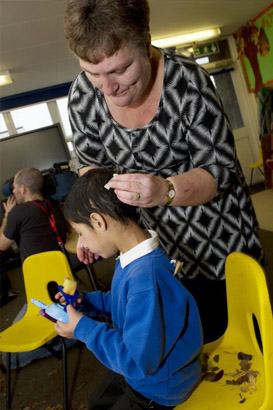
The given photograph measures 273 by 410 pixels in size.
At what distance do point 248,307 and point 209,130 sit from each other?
580 mm

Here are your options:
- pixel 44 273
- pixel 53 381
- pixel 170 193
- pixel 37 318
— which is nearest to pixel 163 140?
pixel 170 193

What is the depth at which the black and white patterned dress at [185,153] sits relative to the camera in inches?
43.8

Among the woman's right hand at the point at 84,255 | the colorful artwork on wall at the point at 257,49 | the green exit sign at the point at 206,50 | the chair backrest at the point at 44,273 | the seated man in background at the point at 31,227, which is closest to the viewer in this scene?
the woman's right hand at the point at 84,255

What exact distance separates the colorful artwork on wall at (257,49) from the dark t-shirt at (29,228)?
5.39 meters

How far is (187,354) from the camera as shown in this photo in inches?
39.4

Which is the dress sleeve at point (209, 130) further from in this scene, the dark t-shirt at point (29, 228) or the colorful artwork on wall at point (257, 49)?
the colorful artwork on wall at point (257, 49)

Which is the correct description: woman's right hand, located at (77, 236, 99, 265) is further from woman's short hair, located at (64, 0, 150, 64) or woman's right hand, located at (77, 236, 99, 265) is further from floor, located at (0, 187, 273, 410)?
floor, located at (0, 187, 273, 410)

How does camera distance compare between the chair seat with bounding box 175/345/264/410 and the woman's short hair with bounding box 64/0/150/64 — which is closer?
the woman's short hair with bounding box 64/0/150/64

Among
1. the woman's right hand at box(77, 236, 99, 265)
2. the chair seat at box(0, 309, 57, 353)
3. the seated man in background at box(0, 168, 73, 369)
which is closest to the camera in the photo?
the woman's right hand at box(77, 236, 99, 265)

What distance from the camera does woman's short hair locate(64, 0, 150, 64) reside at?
2.94 ft

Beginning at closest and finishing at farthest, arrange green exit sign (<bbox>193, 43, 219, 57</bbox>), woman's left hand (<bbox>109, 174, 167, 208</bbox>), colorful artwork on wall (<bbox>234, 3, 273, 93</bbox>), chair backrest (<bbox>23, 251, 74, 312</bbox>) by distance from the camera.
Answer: woman's left hand (<bbox>109, 174, 167, 208</bbox>) < chair backrest (<bbox>23, 251, 74, 312</bbox>) < colorful artwork on wall (<bbox>234, 3, 273, 93</bbox>) < green exit sign (<bbox>193, 43, 219, 57</bbox>)

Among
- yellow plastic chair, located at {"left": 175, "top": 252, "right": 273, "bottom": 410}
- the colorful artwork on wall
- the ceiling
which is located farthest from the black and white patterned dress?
the colorful artwork on wall

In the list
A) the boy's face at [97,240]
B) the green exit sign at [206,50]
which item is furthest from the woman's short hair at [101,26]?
the green exit sign at [206,50]

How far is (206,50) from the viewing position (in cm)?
730
